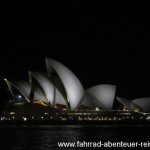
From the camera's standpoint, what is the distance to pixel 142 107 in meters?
142

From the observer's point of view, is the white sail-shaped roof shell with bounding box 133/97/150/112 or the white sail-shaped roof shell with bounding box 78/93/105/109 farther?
the white sail-shaped roof shell with bounding box 133/97/150/112

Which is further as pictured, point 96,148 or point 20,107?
point 20,107

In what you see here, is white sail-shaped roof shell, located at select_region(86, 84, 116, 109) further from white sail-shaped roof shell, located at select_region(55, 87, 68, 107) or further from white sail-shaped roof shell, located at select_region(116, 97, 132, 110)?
white sail-shaped roof shell, located at select_region(116, 97, 132, 110)

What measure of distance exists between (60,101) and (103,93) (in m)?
9.85

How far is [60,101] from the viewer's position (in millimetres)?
118188

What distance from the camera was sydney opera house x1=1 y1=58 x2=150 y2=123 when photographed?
109625 mm

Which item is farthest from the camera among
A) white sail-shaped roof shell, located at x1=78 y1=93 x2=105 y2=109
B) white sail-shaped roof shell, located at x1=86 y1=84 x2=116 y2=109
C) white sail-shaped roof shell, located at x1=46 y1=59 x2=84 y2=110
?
white sail-shaped roof shell, located at x1=78 y1=93 x2=105 y2=109

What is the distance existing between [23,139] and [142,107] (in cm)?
6730

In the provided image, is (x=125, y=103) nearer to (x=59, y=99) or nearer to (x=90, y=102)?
(x=90, y=102)

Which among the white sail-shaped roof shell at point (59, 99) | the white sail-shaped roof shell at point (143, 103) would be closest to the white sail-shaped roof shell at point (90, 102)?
the white sail-shaped roof shell at point (59, 99)

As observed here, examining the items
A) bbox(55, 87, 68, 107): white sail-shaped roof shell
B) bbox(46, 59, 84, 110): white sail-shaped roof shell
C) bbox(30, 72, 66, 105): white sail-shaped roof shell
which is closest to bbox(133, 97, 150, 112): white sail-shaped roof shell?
bbox(55, 87, 68, 107): white sail-shaped roof shell

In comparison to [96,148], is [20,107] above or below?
above

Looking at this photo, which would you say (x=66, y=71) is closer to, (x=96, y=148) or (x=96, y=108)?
(x=96, y=108)

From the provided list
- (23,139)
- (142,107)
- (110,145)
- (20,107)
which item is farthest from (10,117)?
(110,145)
